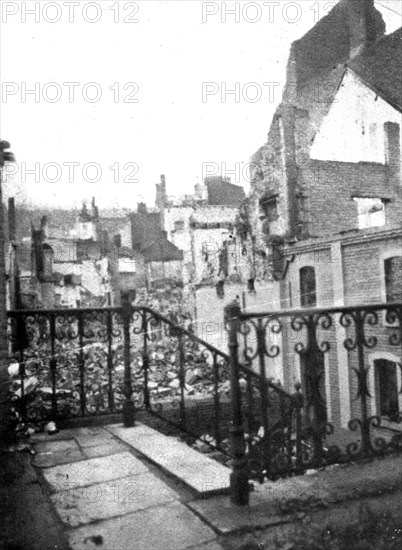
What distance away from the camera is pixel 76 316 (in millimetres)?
4836

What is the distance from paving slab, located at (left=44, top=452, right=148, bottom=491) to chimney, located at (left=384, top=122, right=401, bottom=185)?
65.8ft

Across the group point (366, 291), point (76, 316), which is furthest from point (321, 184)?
point (76, 316)

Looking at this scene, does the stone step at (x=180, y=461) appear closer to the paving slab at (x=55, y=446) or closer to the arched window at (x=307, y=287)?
the paving slab at (x=55, y=446)

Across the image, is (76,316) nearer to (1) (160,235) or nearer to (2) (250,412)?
Answer: (2) (250,412)

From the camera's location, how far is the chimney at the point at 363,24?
23.9m

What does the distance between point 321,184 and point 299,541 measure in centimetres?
1867

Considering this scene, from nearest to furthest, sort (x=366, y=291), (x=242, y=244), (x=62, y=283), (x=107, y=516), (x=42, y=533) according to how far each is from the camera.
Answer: (x=42, y=533)
(x=107, y=516)
(x=366, y=291)
(x=242, y=244)
(x=62, y=283)

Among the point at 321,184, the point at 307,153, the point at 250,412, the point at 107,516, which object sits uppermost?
the point at 307,153

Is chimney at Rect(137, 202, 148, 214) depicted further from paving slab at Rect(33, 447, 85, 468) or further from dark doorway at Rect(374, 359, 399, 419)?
paving slab at Rect(33, 447, 85, 468)

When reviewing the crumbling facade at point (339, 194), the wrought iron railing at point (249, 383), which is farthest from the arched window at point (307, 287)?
the wrought iron railing at point (249, 383)

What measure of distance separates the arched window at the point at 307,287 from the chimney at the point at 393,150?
6548 millimetres

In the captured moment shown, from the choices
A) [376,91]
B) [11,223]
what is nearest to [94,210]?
[11,223]

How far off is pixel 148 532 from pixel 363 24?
2766 cm

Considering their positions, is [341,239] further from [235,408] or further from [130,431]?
[235,408]
